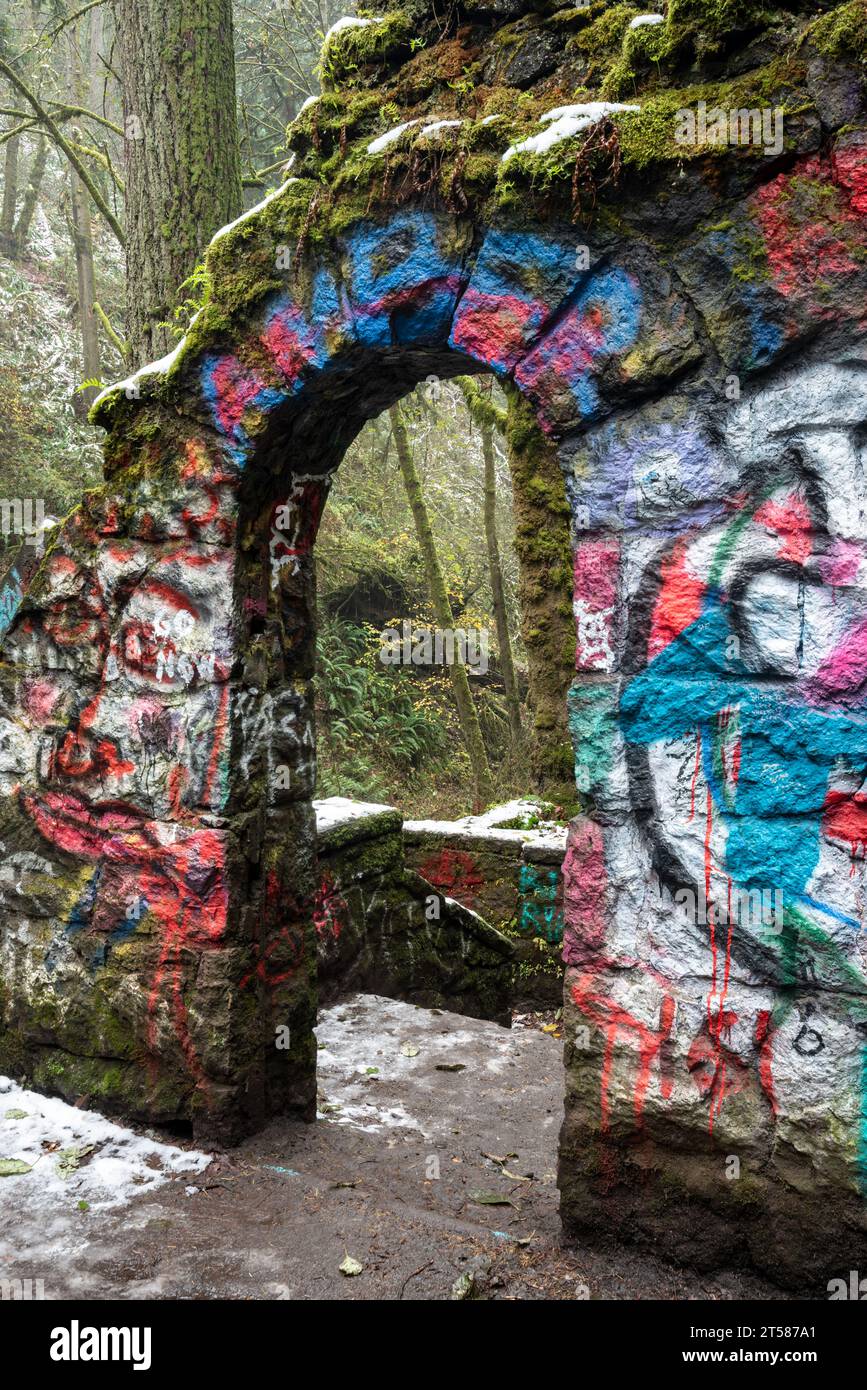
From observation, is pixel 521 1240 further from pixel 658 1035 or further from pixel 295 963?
pixel 295 963

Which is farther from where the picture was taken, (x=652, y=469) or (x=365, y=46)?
(x=365, y=46)

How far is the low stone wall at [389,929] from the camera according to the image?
5.35 meters

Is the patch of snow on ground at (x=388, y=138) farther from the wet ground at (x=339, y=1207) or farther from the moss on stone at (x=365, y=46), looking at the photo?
the wet ground at (x=339, y=1207)

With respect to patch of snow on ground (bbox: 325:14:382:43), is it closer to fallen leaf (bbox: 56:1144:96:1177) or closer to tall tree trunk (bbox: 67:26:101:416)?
fallen leaf (bbox: 56:1144:96:1177)

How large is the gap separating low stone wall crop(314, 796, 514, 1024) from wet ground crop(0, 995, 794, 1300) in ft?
3.07

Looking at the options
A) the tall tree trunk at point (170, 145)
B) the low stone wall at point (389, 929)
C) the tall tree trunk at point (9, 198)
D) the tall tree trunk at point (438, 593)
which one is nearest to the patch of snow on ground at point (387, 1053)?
the low stone wall at point (389, 929)

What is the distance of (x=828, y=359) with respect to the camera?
246 centimetres

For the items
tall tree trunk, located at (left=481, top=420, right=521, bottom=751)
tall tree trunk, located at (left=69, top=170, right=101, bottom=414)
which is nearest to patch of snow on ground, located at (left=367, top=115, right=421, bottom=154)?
tall tree trunk, located at (left=481, top=420, right=521, bottom=751)

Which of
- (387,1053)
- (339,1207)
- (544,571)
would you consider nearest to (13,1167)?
(339,1207)

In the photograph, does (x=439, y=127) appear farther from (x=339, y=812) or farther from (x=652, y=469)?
(x=339, y=812)

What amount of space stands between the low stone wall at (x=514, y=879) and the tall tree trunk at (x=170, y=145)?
340cm

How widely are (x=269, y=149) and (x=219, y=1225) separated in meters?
13.3

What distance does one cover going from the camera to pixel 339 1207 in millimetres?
3262

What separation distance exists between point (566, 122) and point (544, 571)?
169 inches
